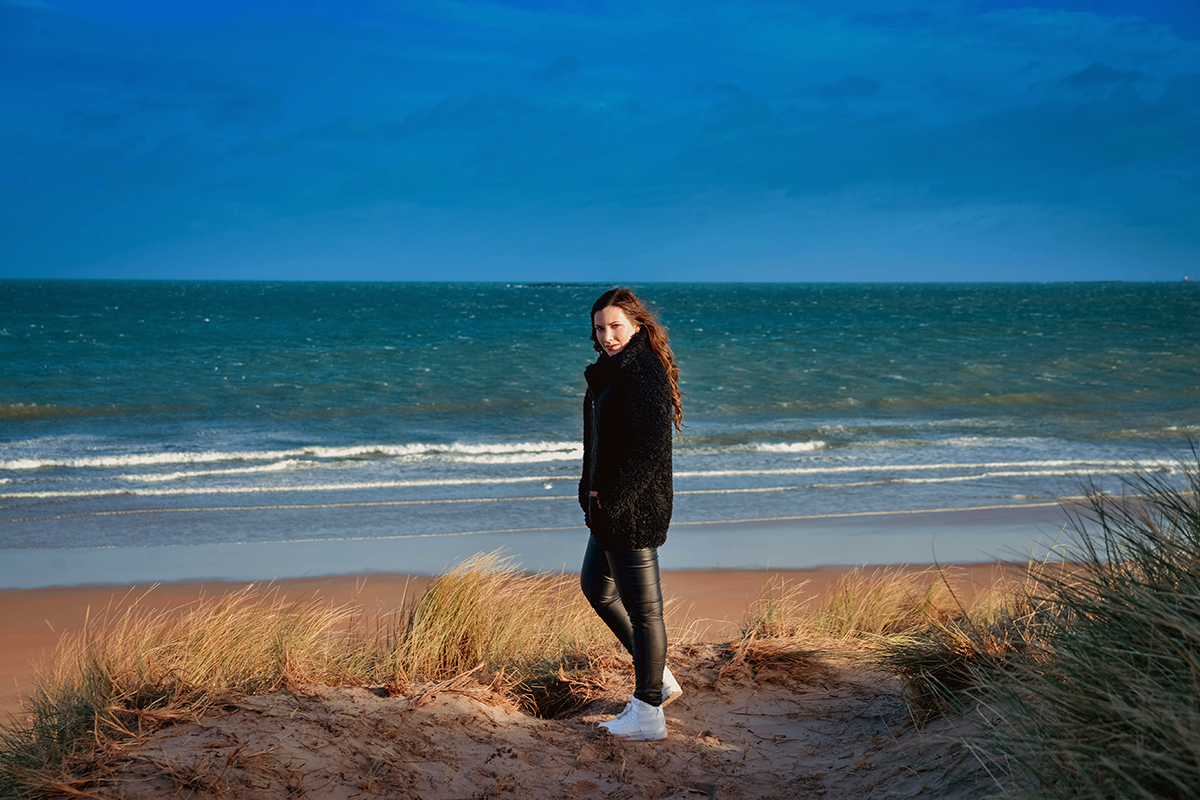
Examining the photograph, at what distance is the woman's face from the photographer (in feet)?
12.1

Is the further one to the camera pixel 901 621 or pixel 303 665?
pixel 901 621

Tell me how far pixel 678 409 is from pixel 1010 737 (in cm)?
186

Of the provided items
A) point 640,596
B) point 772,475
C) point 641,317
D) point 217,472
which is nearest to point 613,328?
point 641,317

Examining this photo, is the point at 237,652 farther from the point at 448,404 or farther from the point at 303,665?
the point at 448,404

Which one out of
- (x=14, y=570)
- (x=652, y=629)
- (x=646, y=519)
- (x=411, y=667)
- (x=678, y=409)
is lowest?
(x=14, y=570)

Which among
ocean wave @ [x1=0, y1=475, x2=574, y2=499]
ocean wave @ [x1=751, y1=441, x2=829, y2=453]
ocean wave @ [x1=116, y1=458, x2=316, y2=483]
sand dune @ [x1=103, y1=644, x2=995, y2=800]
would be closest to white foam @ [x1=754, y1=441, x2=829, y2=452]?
ocean wave @ [x1=751, y1=441, x2=829, y2=453]

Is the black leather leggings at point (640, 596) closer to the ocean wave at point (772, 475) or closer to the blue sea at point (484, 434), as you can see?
the blue sea at point (484, 434)

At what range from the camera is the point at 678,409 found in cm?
396

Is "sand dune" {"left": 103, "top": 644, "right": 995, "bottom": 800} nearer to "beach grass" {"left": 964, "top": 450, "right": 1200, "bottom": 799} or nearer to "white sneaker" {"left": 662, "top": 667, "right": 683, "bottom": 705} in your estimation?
"white sneaker" {"left": 662, "top": 667, "right": 683, "bottom": 705}

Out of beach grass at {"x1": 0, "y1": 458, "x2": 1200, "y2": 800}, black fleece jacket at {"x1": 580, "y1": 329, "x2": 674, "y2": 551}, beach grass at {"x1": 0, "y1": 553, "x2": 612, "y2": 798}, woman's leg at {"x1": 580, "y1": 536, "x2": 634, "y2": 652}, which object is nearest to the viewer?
beach grass at {"x1": 0, "y1": 458, "x2": 1200, "y2": 800}

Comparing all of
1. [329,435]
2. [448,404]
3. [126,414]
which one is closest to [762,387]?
[448,404]

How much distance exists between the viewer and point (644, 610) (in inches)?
146

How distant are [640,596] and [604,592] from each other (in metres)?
0.26

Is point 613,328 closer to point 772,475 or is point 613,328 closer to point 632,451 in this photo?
point 632,451
